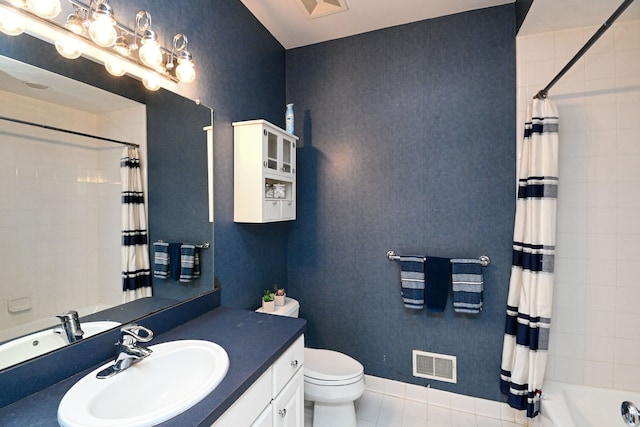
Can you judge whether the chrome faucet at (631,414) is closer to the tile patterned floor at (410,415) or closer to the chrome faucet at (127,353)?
the tile patterned floor at (410,415)

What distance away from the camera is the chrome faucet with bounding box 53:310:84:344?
908mm

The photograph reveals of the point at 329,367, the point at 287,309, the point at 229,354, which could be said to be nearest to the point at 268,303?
the point at 287,309

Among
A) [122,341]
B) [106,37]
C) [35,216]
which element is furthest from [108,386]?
[106,37]

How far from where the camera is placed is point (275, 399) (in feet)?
3.56

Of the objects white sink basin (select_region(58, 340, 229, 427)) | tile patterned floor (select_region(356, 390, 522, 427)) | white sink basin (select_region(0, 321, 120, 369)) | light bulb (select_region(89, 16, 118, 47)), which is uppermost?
light bulb (select_region(89, 16, 118, 47))

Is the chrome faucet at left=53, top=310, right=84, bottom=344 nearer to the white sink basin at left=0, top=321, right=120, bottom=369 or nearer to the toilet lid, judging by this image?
the white sink basin at left=0, top=321, right=120, bottom=369

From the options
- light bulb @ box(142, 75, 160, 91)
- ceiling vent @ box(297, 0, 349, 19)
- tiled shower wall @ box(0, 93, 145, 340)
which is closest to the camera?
tiled shower wall @ box(0, 93, 145, 340)

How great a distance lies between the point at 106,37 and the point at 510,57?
212 centimetres

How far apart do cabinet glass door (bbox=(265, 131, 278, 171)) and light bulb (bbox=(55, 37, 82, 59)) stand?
913 millimetres

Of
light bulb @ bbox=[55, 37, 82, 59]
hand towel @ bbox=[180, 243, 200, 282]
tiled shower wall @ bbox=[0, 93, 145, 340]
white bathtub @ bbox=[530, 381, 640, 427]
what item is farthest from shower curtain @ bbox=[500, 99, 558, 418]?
light bulb @ bbox=[55, 37, 82, 59]

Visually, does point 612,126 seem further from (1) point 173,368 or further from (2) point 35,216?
(2) point 35,216

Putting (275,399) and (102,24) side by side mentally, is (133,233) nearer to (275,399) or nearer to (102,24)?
(102,24)

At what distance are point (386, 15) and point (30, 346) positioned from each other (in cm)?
239

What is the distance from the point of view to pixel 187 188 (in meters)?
1.40
